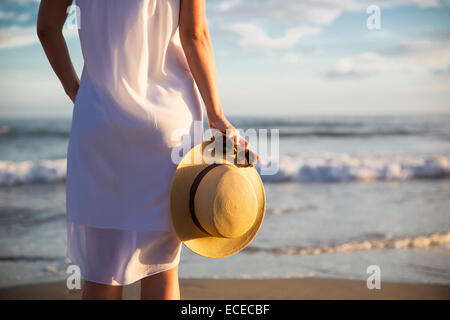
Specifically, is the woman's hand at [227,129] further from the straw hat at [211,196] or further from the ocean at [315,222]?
the ocean at [315,222]

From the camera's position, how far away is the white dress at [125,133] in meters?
1.39

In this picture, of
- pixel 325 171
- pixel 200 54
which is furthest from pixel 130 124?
pixel 325 171

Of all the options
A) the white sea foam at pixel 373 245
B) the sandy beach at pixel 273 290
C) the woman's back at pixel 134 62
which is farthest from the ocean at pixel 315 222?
the woman's back at pixel 134 62

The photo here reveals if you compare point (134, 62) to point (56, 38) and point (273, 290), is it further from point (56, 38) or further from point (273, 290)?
point (273, 290)

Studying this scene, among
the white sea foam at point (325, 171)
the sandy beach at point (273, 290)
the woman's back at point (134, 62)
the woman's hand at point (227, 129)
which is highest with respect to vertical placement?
the white sea foam at point (325, 171)

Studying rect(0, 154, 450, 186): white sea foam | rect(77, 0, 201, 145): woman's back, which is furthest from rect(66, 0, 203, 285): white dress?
rect(0, 154, 450, 186): white sea foam

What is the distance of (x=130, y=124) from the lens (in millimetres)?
1373

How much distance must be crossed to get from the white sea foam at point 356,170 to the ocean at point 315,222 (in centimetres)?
2

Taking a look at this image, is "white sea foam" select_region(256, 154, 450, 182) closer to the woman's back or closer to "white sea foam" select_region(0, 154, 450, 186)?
"white sea foam" select_region(0, 154, 450, 186)

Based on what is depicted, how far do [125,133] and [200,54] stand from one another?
0.32m

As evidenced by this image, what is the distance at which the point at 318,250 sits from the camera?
422 cm
